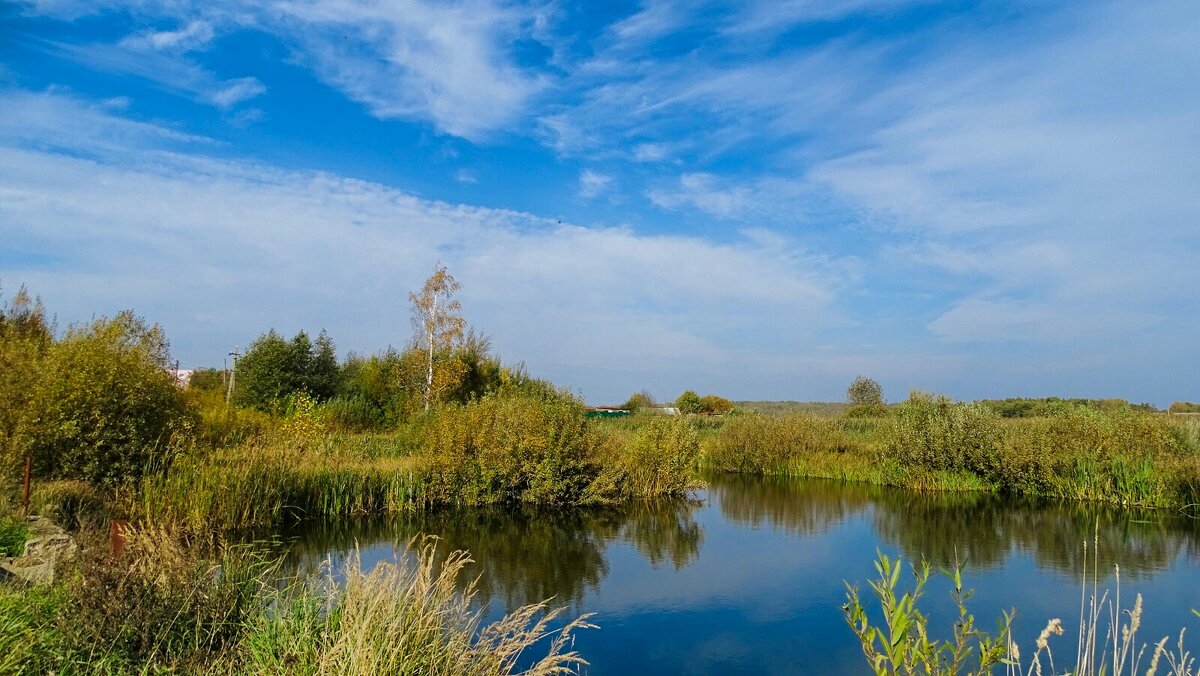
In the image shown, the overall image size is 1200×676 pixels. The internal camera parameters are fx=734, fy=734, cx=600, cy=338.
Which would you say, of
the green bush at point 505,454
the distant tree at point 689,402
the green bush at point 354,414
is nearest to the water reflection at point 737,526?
the green bush at point 505,454

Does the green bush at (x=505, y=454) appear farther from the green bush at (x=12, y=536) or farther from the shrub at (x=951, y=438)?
the shrub at (x=951, y=438)

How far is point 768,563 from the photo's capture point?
11.8m

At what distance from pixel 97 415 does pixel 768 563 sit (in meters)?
10.8

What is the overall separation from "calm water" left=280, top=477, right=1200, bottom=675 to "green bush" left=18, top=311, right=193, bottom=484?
2989 mm

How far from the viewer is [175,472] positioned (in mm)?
11867

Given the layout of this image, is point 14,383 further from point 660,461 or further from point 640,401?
point 640,401

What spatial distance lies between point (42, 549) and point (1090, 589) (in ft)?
41.0

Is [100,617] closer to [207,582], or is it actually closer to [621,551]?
[207,582]

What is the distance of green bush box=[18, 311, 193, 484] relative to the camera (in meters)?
11.1

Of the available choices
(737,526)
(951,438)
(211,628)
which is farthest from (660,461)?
(211,628)

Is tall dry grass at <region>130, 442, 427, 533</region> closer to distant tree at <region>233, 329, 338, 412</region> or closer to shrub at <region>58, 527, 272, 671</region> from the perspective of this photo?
shrub at <region>58, 527, 272, 671</region>

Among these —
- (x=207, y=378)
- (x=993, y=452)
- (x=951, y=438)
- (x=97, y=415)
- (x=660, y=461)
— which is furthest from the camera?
(x=207, y=378)

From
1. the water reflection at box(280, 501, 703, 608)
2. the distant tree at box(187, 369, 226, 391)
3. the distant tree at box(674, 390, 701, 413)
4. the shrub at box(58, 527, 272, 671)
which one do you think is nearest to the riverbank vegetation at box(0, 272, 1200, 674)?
the shrub at box(58, 527, 272, 671)

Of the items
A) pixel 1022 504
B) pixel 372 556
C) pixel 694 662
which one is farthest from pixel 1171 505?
pixel 372 556
